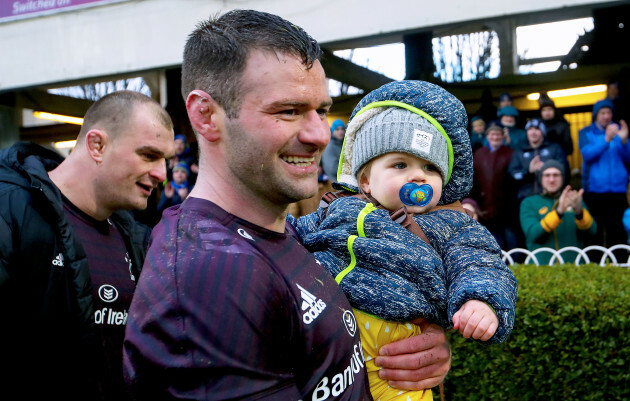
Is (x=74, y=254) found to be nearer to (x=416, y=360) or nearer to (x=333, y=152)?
(x=416, y=360)

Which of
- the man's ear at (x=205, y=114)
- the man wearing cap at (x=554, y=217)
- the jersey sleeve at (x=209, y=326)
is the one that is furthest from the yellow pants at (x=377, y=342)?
the man wearing cap at (x=554, y=217)

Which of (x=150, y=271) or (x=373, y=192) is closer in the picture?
(x=150, y=271)

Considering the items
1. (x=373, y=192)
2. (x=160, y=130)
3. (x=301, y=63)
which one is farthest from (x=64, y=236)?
(x=301, y=63)

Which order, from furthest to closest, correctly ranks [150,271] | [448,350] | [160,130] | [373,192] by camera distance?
[160,130] → [373,192] → [448,350] → [150,271]

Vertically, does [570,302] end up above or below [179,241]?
below

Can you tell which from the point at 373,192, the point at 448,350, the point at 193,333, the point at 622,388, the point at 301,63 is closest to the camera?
the point at 193,333

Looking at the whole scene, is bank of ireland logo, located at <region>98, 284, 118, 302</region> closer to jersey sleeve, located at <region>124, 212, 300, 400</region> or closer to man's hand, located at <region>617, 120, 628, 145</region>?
jersey sleeve, located at <region>124, 212, 300, 400</region>

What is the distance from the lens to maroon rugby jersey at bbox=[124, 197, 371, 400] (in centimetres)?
142

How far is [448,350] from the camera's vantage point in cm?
232

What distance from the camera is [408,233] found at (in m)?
2.19

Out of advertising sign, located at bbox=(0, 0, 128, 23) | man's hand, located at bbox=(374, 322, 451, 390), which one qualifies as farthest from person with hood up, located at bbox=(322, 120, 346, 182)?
man's hand, located at bbox=(374, 322, 451, 390)

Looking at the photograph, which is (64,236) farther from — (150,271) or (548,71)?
(548,71)

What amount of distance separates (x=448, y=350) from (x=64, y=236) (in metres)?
1.69

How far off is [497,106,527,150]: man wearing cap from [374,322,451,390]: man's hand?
20.9 ft
